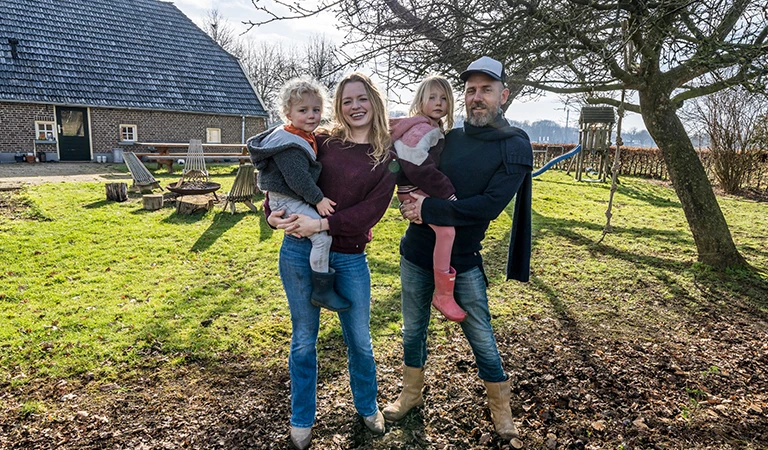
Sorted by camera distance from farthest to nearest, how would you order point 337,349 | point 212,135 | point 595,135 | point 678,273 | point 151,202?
point 212,135, point 595,135, point 151,202, point 678,273, point 337,349

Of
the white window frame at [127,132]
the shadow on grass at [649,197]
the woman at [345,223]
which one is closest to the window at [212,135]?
the white window frame at [127,132]

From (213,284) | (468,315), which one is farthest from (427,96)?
(213,284)

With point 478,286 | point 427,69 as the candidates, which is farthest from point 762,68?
point 478,286

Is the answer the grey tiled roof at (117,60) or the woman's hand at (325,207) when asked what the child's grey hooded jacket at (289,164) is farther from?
the grey tiled roof at (117,60)

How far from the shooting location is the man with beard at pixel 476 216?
244cm

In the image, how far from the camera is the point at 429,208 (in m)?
2.42

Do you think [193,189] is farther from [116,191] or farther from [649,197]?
[649,197]

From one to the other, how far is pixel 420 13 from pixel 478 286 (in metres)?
3.38

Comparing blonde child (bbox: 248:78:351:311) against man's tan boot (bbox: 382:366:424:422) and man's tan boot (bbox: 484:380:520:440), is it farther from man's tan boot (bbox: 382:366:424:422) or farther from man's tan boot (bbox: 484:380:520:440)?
man's tan boot (bbox: 484:380:520:440)

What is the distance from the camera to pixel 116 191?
9.66 m

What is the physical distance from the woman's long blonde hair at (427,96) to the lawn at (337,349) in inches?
77.1

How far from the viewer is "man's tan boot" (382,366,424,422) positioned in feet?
9.68

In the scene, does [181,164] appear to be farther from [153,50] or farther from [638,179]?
[638,179]

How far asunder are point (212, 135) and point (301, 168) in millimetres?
19971
